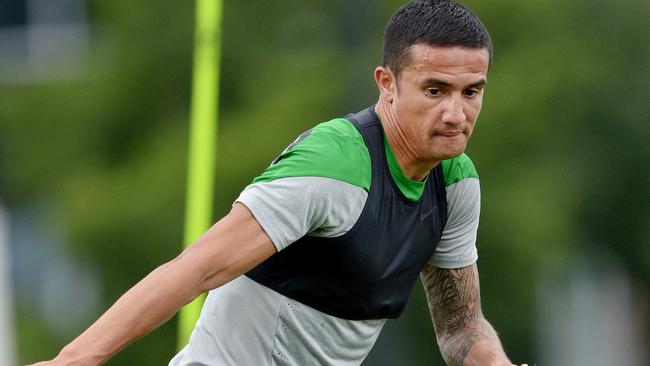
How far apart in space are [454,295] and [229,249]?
1225mm

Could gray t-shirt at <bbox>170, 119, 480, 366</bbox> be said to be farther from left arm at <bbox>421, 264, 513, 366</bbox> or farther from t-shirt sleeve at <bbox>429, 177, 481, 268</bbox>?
left arm at <bbox>421, 264, 513, 366</bbox>

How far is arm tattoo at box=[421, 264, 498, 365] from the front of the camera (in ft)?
16.1

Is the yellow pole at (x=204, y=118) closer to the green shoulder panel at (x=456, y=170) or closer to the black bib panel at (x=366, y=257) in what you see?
the green shoulder panel at (x=456, y=170)

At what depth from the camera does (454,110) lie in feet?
14.4

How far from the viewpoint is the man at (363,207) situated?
165 inches

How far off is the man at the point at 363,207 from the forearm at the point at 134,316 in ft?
0.98

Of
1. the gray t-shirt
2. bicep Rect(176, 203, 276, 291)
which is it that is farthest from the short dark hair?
bicep Rect(176, 203, 276, 291)

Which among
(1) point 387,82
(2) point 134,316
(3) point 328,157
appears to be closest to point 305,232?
(3) point 328,157

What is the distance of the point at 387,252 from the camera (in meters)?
4.46

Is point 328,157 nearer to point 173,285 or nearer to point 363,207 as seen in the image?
point 363,207

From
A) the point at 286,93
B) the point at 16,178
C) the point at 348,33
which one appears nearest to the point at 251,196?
the point at 348,33

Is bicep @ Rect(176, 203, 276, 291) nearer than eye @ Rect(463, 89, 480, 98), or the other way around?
bicep @ Rect(176, 203, 276, 291)

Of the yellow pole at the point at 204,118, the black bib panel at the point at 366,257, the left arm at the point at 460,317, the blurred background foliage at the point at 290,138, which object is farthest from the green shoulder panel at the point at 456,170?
the blurred background foliage at the point at 290,138

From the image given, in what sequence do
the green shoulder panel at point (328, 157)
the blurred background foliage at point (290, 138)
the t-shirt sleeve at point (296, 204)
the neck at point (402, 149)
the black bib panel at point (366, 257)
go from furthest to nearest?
the blurred background foliage at point (290, 138) < the neck at point (402, 149) < the black bib panel at point (366, 257) < the green shoulder panel at point (328, 157) < the t-shirt sleeve at point (296, 204)
